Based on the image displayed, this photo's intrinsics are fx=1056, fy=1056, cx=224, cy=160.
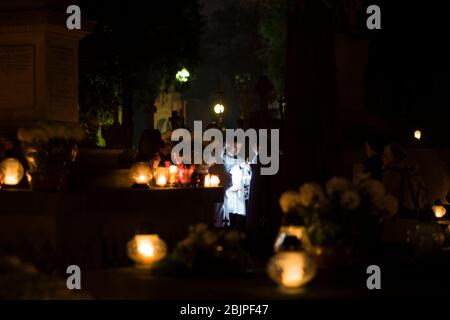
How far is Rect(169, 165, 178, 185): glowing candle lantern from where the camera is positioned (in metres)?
18.0

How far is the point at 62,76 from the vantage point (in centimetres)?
1858

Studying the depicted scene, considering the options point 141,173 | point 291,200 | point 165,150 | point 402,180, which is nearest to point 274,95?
point 165,150

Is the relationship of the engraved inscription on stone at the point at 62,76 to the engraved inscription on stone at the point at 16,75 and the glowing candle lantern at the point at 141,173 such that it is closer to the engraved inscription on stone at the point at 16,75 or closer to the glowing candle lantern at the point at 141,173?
the engraved inscription on stone at the point at 16,75

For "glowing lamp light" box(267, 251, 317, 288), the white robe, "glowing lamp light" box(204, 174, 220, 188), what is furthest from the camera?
the white robe

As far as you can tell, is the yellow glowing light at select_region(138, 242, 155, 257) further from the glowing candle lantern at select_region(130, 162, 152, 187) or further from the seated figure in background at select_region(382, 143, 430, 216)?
the glowing candle lantern at select_region(130, 162, 152, 187)

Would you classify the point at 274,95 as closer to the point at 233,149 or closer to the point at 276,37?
the point at 233,149

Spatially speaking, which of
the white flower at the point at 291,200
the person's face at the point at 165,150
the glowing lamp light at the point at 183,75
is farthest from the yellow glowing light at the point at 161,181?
the glowing lamp light at the point at 183,75

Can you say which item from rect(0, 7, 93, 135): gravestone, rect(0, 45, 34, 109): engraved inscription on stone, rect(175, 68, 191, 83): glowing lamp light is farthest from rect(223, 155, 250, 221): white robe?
rect(175, 68, 191, 83): glowing lamp light

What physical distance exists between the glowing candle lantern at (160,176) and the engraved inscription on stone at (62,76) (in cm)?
227

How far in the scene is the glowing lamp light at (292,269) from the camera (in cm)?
921

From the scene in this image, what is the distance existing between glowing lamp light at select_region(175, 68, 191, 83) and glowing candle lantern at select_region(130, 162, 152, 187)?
2551 cm

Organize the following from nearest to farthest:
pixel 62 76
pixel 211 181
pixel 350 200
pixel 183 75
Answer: pixel 350 200 → pixel 62 76 → pixel 211 181 → pixel 183 75

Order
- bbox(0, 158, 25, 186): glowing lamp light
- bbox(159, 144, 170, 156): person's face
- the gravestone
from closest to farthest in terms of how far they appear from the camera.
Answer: bbox(0, 158, 25, 186): glowing lamp light → the gravestone → bbox(159, 144, 170, 156): person's face

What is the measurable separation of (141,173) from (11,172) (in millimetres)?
2058
